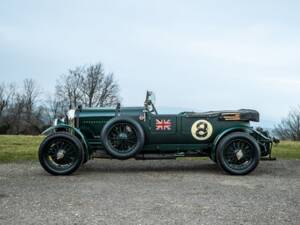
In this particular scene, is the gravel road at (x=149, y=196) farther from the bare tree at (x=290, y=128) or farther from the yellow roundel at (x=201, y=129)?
the bare tree at (x=290, y=128)

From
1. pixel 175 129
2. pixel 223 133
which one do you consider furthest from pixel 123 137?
pixel 223 133

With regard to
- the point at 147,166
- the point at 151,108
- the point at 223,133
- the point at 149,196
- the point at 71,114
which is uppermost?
the point at 151,108

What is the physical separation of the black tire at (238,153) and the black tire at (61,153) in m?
2.77

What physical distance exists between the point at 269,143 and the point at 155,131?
2.41 metres

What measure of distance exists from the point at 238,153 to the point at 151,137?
5.80 ft

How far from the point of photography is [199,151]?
1096cm

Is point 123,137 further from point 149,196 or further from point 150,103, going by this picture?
point 149,196

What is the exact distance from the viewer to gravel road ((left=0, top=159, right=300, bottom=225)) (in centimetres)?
651

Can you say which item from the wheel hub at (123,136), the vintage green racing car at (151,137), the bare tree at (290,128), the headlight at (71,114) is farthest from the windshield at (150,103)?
the bare tree at (290,128)

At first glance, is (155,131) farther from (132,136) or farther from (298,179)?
(298,179)

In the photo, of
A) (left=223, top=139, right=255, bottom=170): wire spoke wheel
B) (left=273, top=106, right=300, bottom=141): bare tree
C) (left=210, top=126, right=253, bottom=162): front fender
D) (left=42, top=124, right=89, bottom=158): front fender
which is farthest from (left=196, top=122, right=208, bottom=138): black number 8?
(left=273, top=106, right=300, bottom=141): bare tree

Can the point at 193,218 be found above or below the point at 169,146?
below

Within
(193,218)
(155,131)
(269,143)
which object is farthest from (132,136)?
(193,218)

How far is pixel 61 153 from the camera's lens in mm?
10445
